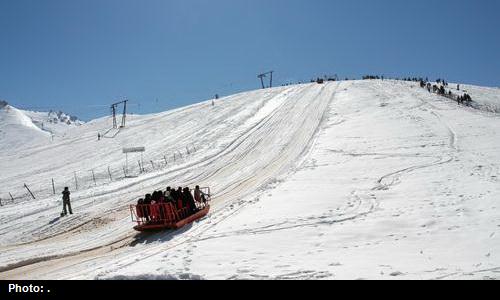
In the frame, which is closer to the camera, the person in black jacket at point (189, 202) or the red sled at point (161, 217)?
the red sled at point (161, 217)

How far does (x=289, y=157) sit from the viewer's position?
2898 cm

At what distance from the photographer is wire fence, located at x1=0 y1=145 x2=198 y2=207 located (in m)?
29.3

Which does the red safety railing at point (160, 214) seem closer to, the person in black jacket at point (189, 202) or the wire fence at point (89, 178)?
the person in black jacket at point (189, 202)

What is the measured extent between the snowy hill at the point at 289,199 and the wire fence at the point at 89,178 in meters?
0.22

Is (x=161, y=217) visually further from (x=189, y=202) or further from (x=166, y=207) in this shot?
(x=189, y=202)

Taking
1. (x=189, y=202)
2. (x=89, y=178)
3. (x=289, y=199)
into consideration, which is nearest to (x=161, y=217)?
(x=189, y=202)

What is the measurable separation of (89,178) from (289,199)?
18.8 meters

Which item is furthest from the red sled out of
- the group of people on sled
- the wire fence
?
the wire fence

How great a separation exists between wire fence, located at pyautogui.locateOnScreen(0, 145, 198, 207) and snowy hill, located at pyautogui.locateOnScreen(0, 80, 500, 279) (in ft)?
0.73

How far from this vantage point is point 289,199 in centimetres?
1742

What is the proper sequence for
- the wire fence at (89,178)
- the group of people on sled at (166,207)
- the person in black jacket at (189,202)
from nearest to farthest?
1. the group of people on sled at (166,207)
2. the person in black jacket at (189,202)
3. the wire fence at (89,178)

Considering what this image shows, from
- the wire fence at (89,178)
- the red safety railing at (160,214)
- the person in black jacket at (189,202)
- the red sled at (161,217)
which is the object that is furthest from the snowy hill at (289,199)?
the person in black jacket at (189,202)

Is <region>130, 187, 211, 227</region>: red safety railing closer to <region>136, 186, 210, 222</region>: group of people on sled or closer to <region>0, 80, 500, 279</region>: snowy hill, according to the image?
<region>136, 186, 210, 222</region>: group of people on sled

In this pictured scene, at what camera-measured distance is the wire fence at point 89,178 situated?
29.3 metres
